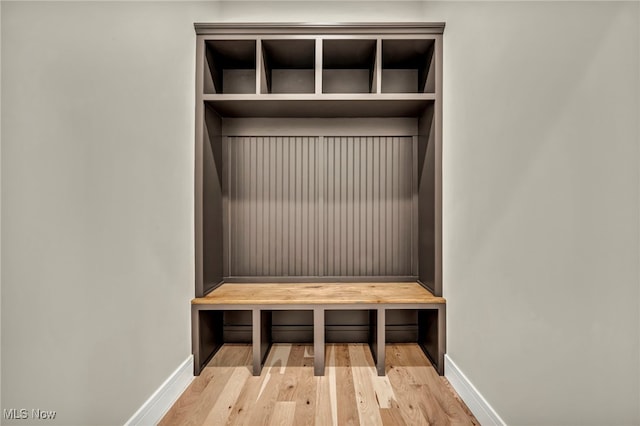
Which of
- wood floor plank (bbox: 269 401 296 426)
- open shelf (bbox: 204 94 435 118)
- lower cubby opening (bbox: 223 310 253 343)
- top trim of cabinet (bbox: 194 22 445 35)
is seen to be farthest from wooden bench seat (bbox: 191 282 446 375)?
top trim of cabinet (bbox: 194 22 445 35)

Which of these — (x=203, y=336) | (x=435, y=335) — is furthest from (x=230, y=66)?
(x=435, y=335)

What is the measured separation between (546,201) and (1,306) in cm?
179

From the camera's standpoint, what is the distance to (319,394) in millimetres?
1729

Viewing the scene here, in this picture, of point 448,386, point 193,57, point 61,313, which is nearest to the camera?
point 61,313

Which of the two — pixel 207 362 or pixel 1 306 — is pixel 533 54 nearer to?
pixel 1 306

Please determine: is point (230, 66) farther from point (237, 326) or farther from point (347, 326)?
point (347, 326)

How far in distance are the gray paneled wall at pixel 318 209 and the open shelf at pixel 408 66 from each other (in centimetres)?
49

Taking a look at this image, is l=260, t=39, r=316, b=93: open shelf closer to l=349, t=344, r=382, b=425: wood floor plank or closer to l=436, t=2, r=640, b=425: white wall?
l=436, t=2, r=640, b=425: white wall

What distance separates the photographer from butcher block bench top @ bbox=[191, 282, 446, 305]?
1.93 metres

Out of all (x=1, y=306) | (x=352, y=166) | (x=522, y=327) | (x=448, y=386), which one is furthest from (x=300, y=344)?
Result: (x=1, y=306)

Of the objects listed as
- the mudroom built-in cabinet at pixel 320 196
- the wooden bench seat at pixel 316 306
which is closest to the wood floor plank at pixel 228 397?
the wooden bench seat at pixel 316 306

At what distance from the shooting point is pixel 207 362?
210cm

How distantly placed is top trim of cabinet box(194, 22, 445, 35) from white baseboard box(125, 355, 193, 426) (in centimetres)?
216

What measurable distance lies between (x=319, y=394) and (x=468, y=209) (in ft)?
4.43
